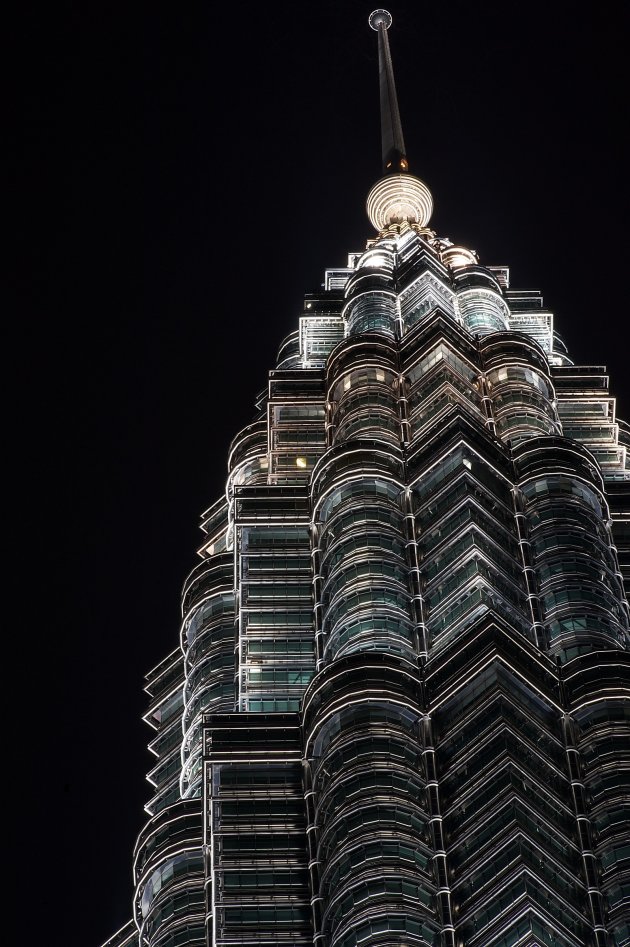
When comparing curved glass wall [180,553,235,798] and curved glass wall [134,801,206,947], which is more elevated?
curved glass wall [180,553,235,798]

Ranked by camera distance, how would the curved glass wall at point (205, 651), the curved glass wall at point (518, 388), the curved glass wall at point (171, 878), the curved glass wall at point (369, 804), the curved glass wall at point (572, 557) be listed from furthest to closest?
the curved glass wall at point (518, 388), the curved glass wall at point (205, 651), the curved glass wall at point (572, 557), the curved glass wall at point (171, 878), the curved glass wall at point (369, 804)

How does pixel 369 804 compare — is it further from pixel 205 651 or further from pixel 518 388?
pixel 518 388

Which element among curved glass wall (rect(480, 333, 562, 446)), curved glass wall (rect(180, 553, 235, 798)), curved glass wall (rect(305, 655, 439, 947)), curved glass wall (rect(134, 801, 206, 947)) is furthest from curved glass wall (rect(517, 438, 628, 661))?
curved glass wall (rect(134, 801, 206, 947))

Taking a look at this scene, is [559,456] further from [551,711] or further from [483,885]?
[483,885]

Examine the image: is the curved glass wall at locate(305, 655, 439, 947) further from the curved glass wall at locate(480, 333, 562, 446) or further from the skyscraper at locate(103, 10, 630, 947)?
the curved glass wall at locate(480, 333, 562, 446)

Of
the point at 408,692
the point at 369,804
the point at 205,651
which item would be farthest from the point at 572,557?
the point at 205,651

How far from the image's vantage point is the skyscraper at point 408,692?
13338 centimetres

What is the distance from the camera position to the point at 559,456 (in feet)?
566

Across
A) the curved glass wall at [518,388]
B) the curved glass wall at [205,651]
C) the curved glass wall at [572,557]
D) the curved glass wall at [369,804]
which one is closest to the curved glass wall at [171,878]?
the curved glass wall at [369,804]

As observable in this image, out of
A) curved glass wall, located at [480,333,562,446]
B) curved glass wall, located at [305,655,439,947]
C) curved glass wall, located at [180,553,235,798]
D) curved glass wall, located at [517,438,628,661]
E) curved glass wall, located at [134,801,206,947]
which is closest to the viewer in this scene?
curved glass wall, located at [305,655,439,947]

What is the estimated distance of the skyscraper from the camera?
133375mm

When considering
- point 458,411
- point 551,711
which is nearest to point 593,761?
point 551,711

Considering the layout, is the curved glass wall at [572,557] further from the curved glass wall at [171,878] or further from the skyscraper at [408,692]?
the curved glass wall at [171,878]

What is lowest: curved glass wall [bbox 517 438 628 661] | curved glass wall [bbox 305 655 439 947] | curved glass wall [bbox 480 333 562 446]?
curved glass wall [bbox 305 655 439 947]
